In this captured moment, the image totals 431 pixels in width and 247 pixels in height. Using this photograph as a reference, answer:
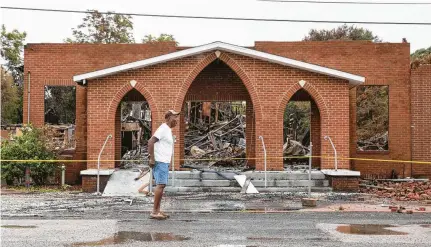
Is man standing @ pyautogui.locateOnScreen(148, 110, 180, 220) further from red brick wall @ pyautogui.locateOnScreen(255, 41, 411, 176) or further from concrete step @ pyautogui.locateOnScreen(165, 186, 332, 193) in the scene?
red brick wall @ pyautogui.locateOnScreen(255, 41, 411, 176)

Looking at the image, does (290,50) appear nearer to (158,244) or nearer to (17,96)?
(158,244)

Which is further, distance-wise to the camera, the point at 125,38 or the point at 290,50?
the point at 125,38

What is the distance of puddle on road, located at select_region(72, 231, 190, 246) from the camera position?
8.01 meters

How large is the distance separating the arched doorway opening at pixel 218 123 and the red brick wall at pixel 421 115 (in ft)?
18.9

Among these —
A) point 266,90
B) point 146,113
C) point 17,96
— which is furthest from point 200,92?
point 17,96

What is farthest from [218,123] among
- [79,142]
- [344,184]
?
[344,184]

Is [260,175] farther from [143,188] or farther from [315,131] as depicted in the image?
[315,131]

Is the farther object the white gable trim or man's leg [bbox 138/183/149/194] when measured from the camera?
the white gable trim

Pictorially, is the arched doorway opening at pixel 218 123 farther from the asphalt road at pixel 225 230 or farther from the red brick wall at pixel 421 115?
the asphalt road at pixel 225 230

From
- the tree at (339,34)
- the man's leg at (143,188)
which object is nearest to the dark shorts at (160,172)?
the man's leg at (143,188)

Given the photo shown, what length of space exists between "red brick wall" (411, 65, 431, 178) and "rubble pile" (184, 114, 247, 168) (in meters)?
7.19

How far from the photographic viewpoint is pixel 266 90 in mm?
18297

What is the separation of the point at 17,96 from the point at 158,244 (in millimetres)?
40812

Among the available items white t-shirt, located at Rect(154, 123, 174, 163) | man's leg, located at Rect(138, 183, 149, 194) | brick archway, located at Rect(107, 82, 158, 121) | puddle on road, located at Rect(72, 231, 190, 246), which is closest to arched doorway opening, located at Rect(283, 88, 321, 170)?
man's leg, located at Rect(138, 183, 149, 194)
